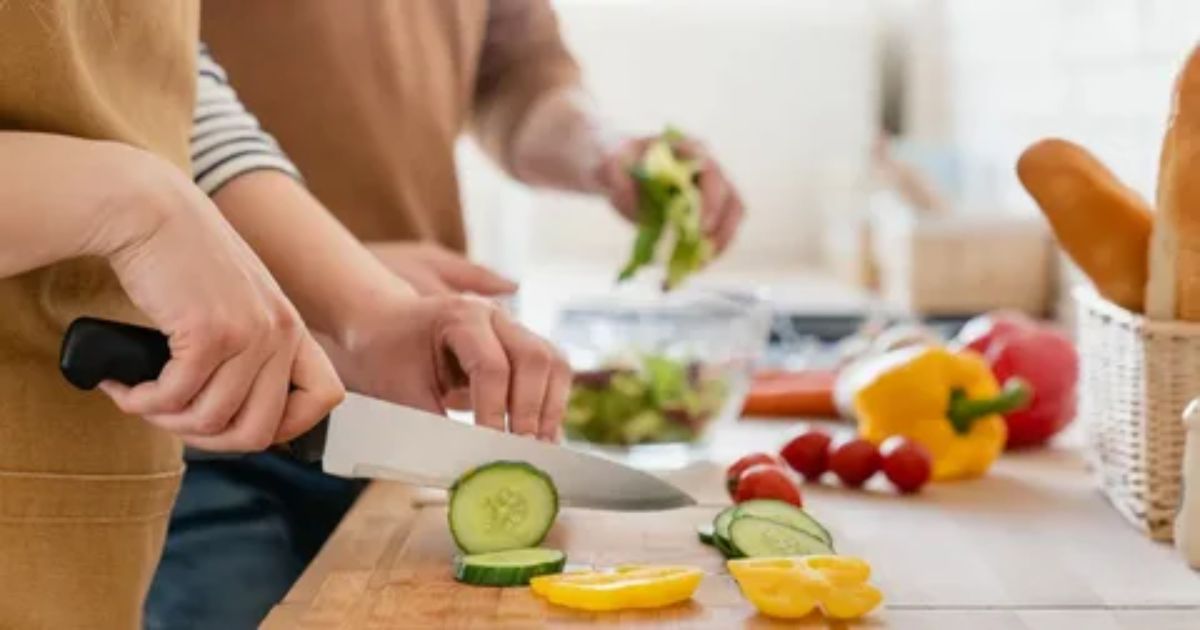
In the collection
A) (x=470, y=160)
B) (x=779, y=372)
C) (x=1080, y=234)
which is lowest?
(x=470, y=160)

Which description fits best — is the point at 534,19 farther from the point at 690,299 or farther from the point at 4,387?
the point at 4,387

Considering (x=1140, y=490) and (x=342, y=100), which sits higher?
(x=342, y=100)

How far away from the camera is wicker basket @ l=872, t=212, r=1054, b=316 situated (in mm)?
2852

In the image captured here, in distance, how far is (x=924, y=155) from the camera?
11.6ft

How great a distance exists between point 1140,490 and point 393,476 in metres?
0.47

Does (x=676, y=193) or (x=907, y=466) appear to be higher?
(x=676, y=193)

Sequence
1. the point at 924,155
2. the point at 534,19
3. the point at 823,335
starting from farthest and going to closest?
the point at 924,155 → the point at 823,335 → the point at 534,19

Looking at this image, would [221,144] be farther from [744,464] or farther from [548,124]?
[548,124]

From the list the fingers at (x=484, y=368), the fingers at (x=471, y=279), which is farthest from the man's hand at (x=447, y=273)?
the fingers at (x=484, y=368)

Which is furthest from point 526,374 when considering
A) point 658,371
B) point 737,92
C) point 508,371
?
point 737,92

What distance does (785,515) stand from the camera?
1117mm

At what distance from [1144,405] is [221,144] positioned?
60cm

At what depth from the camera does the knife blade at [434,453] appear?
3.53 ft

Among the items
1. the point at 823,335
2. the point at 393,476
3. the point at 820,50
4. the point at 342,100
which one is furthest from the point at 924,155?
the point at 393,476
